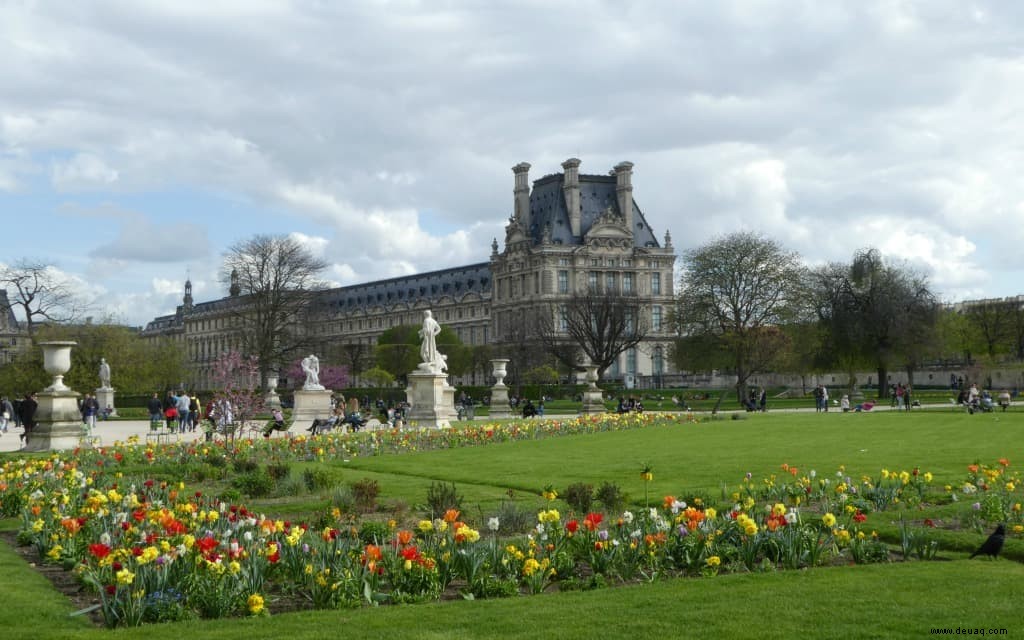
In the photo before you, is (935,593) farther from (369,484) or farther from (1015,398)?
(1015,398)

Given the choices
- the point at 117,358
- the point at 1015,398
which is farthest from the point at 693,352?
the point at 117,358

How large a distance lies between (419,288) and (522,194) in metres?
32.2

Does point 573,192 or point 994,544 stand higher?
point 573,192

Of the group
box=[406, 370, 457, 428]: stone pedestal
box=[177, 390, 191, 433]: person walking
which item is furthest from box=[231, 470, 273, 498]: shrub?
box=[177, 390, 191, 433]: person walking

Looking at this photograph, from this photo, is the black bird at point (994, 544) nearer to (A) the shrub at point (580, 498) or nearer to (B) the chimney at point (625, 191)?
(A) the shrub at point (580, 498)

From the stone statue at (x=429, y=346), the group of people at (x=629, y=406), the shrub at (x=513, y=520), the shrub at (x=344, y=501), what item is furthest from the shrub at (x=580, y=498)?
the group of people at (x=629, y=406)

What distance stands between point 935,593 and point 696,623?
1.84m

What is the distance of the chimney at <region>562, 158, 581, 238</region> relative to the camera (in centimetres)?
10838

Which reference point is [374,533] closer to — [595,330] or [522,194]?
[595,330]

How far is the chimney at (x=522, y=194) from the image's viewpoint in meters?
112

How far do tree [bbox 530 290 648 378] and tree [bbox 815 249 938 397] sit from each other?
1641 centimetres

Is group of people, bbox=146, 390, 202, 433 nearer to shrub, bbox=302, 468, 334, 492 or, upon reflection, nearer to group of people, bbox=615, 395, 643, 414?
group of people, bbox=615, 395, 643, 414

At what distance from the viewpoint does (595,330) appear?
82625 millimetres

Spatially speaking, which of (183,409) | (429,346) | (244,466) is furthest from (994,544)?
(183,409)
